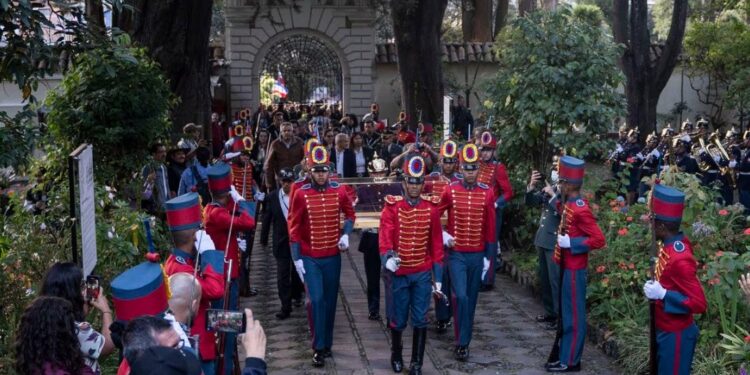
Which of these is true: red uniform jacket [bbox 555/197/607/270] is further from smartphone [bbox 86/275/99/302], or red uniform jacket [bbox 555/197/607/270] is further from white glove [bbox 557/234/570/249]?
smartphone [bbox 86/275/99/302]

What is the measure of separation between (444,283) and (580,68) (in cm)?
364

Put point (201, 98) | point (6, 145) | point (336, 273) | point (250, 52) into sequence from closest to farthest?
point (6, 145) → point (336, 273) → point (201, 98) → point (250, 52)

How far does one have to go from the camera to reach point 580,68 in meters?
12.4

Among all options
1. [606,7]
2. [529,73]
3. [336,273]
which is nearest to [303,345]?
[336,273]

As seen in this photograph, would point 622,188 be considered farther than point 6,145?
Yes

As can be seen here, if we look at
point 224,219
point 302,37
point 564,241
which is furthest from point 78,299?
point 302,37

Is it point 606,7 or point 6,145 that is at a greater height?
point 606,7

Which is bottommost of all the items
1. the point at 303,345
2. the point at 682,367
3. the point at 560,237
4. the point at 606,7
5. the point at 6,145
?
the point at 303,345

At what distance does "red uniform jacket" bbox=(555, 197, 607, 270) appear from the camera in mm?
8727

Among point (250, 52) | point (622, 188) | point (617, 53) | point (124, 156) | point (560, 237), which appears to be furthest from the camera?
point (250, 52)

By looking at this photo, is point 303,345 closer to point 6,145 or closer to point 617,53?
point 6,145

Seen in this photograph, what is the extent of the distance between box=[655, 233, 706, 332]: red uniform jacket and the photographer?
2219 millimetres

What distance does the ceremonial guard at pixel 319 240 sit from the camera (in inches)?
364

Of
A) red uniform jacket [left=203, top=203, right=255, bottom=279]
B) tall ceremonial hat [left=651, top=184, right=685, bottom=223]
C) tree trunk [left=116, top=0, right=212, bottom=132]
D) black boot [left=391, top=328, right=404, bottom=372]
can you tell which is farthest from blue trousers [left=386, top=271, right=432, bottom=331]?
tree trunk [left=116, top=0, right=212, bottom=132]
